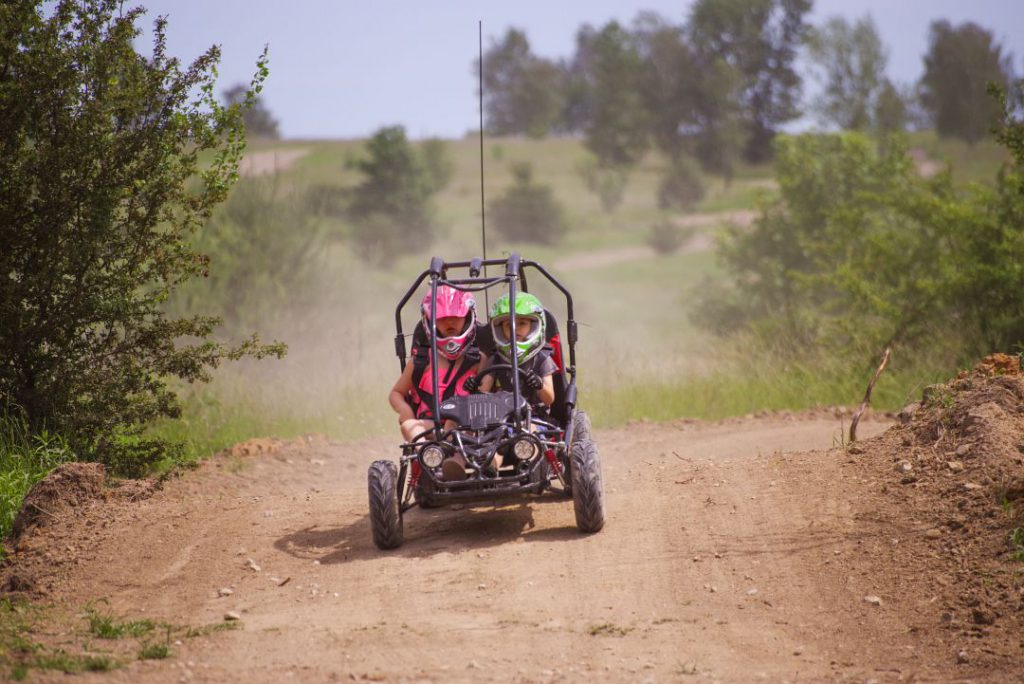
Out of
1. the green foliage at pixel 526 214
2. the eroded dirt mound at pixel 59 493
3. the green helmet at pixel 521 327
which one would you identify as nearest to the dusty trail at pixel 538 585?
the eroded dirt mound at pixel 59 493

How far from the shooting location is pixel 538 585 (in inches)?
286

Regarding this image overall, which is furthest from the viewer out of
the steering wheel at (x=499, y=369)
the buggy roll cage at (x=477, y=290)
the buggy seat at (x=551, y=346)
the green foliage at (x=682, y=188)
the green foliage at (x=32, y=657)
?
the green foliage at (x=682, y=188)

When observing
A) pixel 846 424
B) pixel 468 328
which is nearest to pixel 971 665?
pixel 468 328

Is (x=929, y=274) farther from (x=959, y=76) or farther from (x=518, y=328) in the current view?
(x=959, y=76)

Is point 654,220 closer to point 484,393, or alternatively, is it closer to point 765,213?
point 765,213

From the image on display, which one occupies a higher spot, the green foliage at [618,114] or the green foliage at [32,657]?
the green foliage at [618,114]

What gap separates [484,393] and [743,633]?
2.74m

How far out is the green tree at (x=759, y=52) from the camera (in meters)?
69.9

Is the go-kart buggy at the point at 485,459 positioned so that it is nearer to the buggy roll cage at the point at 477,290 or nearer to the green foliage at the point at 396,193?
the buggy roll cage at the point at 477,290

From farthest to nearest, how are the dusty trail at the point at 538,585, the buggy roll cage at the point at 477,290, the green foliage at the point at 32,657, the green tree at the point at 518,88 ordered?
1. the green tree at the point at 518,88
2. the buggy roll cage at the point at 477,290
3. the dusty trail at the point at 538,585
4. the green foliage at the point at 32,657

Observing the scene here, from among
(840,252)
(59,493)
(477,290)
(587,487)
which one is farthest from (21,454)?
(840,252)

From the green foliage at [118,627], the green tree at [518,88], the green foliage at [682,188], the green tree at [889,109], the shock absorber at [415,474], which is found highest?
the green tree at [518,88]

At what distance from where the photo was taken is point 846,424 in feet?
43.9

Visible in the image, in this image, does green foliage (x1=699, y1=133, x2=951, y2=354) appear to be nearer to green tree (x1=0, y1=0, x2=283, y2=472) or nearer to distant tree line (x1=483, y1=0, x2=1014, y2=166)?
green tree (x1=0, y1=0, x2=283, y2=472)
